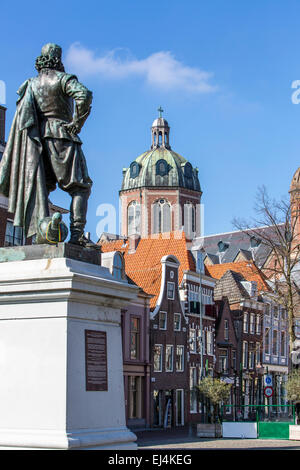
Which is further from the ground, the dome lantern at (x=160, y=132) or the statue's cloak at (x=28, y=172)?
the dome lantern at (x=160, y=132)

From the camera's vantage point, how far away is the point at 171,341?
41000 mm

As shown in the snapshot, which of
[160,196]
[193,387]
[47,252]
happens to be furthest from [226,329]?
[160,196]

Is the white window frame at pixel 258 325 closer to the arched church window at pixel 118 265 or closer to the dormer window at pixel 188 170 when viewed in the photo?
the arched church window at pixel 118 265

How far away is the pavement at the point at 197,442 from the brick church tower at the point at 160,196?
2241 inches

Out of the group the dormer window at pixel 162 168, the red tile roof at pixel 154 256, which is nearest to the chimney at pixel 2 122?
the red tile roof at pixel 154 256

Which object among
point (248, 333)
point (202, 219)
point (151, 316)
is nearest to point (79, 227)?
point (151, 316)

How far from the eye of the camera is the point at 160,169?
95375 mm

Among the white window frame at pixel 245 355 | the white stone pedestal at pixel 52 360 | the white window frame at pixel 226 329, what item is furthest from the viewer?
the white window frame at pixel 245 355

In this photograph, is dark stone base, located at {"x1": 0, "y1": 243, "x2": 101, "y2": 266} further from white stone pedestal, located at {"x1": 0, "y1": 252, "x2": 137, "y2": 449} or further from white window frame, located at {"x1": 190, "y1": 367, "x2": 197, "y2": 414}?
white window frame, located at {"x1": 190, "y1": 367, "x2": 197, "y2": 414}

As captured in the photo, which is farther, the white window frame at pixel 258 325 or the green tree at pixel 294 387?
the white window frame at pixel 258 325

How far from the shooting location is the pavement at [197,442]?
75.3ft

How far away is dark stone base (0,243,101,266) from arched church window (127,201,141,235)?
286ft

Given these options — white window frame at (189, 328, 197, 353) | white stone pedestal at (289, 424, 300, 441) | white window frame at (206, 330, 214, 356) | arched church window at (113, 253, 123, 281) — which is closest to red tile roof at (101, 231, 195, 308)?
white window frame at (189, 328, 197, 353)

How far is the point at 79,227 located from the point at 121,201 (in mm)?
90703
